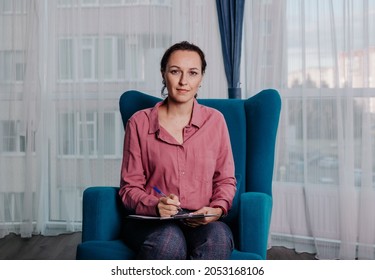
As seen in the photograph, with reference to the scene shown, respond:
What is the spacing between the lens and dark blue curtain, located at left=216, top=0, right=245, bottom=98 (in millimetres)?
3004

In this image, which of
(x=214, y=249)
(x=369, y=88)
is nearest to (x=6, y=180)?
(x=214, y=249)

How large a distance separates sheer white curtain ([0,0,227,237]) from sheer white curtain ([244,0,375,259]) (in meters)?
0.61

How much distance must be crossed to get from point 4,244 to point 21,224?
0.21 m

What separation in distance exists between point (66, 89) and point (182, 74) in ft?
6.03

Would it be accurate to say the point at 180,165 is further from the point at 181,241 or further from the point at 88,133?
the point at 88,133

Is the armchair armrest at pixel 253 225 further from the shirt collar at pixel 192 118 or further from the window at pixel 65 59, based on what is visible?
the window at pixel 65 59

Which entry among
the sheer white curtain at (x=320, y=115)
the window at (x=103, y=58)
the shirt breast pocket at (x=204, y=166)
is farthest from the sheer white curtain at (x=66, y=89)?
the shirt breast pocket at (x=204, y=166)

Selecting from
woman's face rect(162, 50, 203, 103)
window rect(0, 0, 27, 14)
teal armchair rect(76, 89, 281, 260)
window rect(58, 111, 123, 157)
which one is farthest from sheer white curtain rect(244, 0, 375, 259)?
window rect(0, 0, 27, 14)

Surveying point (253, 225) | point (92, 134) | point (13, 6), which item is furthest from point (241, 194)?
point (13, 6)

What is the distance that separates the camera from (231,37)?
3.03m

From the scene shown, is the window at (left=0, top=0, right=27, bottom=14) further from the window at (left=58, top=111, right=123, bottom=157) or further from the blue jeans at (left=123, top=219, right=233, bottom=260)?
the blue jeans at (left=123, top=219, right=233, bottom=260)

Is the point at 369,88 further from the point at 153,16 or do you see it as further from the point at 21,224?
the point at 21,224

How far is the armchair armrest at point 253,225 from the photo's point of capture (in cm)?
161

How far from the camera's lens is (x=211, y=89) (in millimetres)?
3137
